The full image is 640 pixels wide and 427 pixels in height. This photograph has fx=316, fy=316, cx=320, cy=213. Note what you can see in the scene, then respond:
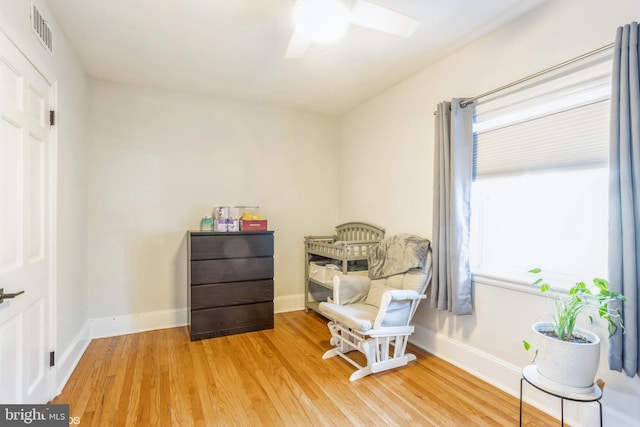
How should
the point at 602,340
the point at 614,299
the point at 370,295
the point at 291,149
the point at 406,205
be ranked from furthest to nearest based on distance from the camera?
the point at 291,149 < the point at 406,205 < the point at 370,295 < the point at 602,340 < the point at 614,299

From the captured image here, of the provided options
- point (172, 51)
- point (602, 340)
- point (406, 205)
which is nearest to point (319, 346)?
point (406, 205)

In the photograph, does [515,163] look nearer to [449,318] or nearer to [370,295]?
[449,318]

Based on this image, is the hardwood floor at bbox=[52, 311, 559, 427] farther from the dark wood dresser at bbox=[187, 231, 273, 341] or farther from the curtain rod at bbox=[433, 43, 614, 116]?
the curtain rod at bbox=[433, 43, 614, 116]

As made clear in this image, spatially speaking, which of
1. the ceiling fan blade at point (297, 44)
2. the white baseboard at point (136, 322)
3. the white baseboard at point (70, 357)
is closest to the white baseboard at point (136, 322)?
the white baseboard at point (136, 322)

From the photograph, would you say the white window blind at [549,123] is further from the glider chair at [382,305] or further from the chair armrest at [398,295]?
the chair armrest at [398,295]

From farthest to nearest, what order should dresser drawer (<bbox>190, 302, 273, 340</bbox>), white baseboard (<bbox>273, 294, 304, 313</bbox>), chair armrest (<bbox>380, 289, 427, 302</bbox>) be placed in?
1. white baseboard (<bbox>273, 294, 304, 313</bbox>)
2. dresser drawer (<bbox>190, 302, 273, 340</bbox>)
3. chair armrest (<bbox>380, 289, 427, 302</bbox>)

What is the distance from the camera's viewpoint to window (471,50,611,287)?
69.1 inches

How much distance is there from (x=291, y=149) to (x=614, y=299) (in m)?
3.27

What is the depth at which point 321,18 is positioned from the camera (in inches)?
61.3

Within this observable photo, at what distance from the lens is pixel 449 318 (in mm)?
2582

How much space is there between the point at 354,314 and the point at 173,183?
2319mm

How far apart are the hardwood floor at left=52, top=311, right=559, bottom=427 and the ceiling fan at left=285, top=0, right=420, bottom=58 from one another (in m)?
2.16

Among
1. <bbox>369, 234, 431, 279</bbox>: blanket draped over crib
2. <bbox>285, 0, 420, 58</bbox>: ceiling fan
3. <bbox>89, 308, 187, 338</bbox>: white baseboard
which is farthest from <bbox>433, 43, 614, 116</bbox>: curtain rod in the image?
<bbox>89, 308, 187, 338</bbox>: white baseboard

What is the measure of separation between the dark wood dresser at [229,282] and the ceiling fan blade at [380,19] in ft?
7.14
